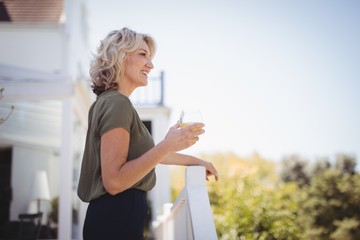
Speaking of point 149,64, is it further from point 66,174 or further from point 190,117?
point 66,174

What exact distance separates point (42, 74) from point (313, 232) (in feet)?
22.3

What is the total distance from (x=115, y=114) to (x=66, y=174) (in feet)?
13.1

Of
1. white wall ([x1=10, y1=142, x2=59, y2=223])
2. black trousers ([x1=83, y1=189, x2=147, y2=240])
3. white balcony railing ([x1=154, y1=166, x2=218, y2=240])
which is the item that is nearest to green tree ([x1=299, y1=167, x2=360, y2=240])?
white balcony railing ([x1=154, y1=166, x2=218, y2=240])

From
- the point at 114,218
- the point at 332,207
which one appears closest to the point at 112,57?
the point at 114,218

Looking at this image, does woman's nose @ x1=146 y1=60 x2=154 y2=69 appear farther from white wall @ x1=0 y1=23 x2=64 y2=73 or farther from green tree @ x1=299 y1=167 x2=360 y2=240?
white wall @ x1=0 y1=23 x2=64 y2=73

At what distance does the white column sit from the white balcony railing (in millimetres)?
2790

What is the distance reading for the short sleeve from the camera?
1.45 meters

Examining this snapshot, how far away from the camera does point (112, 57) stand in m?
1.70

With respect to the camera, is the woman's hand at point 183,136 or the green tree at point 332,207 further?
the green tree at point 332,207

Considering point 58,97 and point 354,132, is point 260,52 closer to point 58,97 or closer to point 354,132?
point 354,132

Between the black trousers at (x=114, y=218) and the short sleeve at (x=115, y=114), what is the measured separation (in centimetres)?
29

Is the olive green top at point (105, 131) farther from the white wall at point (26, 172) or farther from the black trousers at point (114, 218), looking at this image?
the white wall at point (26, 172)

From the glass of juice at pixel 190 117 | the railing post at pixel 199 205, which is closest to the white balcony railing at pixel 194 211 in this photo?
the railing post at pixel 199 205

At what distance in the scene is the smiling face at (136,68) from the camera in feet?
5.76
